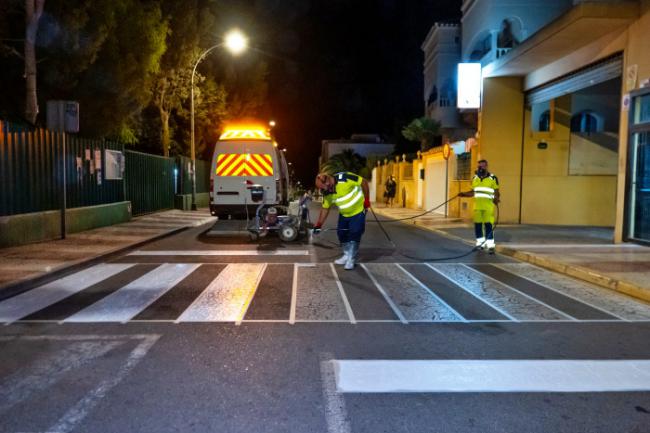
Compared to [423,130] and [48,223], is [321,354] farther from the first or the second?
[423,130]

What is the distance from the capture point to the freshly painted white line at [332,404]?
403 cm

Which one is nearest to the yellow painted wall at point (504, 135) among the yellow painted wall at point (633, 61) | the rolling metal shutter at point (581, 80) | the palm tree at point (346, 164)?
the rolling metal shutter at point (581, 80)

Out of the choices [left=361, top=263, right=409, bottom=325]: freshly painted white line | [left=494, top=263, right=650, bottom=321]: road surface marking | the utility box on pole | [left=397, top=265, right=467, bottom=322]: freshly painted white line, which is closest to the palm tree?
the utility box on pole

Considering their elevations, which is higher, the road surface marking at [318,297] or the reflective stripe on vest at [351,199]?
the reflective stripe on vest at [351,199]

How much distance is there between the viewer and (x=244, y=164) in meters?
16.0

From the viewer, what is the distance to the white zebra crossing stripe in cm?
705

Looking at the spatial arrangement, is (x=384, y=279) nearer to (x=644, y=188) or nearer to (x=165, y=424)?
(x=165, y=424)

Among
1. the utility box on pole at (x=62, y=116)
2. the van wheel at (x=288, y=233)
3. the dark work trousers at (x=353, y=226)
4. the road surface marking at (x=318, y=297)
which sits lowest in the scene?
the road surface marking at (x=318, y=297)

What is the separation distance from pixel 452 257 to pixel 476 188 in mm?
1585

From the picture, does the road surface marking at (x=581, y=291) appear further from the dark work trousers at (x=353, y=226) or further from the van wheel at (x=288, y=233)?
the van wheel at (x=288, y=233)

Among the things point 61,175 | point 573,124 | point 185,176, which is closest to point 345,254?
point 61,175

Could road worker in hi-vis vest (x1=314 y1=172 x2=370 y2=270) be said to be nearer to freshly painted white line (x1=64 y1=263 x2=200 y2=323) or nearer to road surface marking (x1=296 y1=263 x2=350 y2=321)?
road surface marking (x1=296 y1=263 x2=350 y2=321)

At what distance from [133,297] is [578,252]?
8960 mm

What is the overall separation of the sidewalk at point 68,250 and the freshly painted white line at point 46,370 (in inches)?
129
